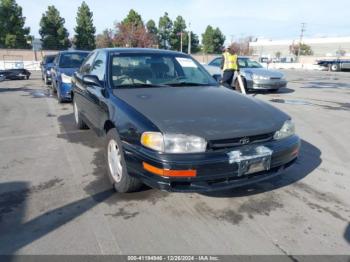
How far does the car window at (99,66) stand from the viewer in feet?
14.9

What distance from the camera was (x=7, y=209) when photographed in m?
3.34

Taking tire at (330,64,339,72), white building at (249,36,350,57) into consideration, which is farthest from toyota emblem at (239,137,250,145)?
white building at (249,36,350,57)

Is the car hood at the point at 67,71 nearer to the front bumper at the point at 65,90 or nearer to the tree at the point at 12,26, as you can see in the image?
the front bumper at the point at 65,90

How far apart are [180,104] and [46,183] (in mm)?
1867

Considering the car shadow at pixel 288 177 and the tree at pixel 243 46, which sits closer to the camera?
the car shadow at pixel 288 177

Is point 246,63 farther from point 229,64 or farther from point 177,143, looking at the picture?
point 177,143

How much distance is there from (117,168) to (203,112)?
116 centimetres

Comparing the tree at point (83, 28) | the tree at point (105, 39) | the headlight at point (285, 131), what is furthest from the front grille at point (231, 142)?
the tree at point (105, 39)

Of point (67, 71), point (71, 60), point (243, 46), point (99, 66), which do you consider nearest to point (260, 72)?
point (71, 60)

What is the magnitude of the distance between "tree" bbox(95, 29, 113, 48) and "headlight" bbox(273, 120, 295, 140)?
59299 mm

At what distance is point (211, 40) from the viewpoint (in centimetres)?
6888

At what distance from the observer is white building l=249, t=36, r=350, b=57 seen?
311 ft

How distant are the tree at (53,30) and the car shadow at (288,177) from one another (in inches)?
2012

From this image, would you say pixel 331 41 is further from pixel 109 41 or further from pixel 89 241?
pixel 89 241
